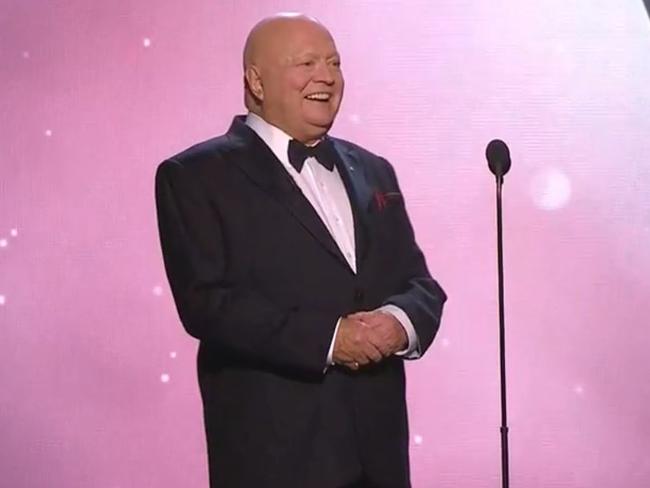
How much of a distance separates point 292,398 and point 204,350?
0.17 m

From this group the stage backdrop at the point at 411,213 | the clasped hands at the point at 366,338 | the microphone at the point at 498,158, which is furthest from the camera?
the stage backdrop at the point at 411,213

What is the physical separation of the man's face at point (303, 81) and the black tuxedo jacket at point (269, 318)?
7 cm

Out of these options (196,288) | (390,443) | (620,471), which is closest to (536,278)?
(620,471)

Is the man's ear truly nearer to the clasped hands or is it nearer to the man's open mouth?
the man's open mouth

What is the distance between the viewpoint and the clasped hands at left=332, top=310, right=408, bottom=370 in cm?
178

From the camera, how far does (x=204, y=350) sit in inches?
75.4

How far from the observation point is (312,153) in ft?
6.35

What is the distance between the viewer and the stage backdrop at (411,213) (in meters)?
2.72

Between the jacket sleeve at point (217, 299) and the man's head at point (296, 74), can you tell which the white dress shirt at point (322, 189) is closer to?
the man's head at point (296, 74)

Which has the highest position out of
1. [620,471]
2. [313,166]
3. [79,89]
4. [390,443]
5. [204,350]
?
[79,89]

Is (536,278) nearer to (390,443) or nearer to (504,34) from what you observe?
(504,34)

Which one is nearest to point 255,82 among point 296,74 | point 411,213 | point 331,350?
point 296,74

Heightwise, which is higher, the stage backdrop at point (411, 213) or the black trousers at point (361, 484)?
the stage backdrop at point (411, 213)

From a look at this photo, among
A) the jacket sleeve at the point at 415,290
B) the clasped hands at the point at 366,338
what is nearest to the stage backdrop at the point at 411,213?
the jacket sleeve at the point at 415,290
